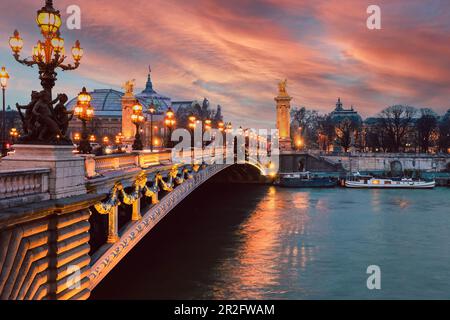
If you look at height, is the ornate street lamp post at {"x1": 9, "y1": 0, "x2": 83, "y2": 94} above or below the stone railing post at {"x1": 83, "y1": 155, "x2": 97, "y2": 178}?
above

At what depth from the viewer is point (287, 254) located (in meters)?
26.7

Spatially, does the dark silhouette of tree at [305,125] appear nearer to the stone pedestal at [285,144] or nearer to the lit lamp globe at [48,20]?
the stone pedestal at [285,144]

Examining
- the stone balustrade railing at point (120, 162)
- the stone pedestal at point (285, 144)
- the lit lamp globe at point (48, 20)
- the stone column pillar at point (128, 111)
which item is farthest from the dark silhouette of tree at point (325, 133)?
the lit lamp globe at point (48, 20)

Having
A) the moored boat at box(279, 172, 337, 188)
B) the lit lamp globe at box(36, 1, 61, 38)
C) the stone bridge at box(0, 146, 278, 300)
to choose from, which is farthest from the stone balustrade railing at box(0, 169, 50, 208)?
the moored boat at box(279, 172, 337, 188)

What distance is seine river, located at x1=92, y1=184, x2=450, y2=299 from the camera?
20344mm

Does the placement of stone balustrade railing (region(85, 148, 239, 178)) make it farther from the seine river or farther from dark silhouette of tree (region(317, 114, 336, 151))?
dark silhouette of tree (region(317, 114, 336, 151))

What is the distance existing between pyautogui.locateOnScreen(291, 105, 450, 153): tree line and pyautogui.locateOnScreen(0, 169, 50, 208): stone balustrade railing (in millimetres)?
92330

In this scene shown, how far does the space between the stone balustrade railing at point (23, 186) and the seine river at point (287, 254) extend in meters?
8.24

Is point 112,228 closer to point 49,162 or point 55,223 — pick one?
point 55,223

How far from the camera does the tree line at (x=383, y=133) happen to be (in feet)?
334

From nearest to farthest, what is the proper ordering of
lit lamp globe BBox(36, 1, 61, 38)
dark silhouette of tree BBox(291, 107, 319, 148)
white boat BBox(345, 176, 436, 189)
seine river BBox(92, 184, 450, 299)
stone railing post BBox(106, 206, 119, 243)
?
lit lamp globe BBox(36, 1, 61, 38)
stone railing post BBox(106, 206, 119, 243)
seine river BBox(92, 184, 450, 299)
white boat BBox(345, 176, 436, 189)
dark silhouette of tree BBox(291, 107, 319, 148)

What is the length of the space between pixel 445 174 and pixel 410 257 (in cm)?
5770

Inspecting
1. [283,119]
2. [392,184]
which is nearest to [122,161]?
[392,184]
